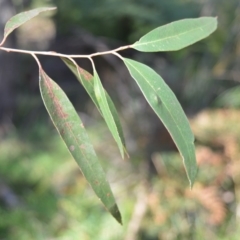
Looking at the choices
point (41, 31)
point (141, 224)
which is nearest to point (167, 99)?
point (141, 224)

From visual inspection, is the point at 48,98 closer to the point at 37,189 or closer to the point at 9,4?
the point at 37,189

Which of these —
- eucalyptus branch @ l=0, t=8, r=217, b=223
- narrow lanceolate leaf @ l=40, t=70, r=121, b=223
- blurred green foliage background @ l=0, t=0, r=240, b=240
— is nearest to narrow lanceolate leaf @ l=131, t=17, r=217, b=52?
eucalyptus branch @ l=0, t=8, r=217, b=223

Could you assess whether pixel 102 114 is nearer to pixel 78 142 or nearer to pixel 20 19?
pixel 78 142

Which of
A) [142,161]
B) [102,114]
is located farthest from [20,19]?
[142,161]

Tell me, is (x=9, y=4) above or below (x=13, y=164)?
above

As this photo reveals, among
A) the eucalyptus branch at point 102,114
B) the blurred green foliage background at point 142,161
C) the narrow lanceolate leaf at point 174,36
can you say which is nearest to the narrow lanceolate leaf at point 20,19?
the eucalyptus branch at point 102,114

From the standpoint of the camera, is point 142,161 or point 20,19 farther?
point 142,161
